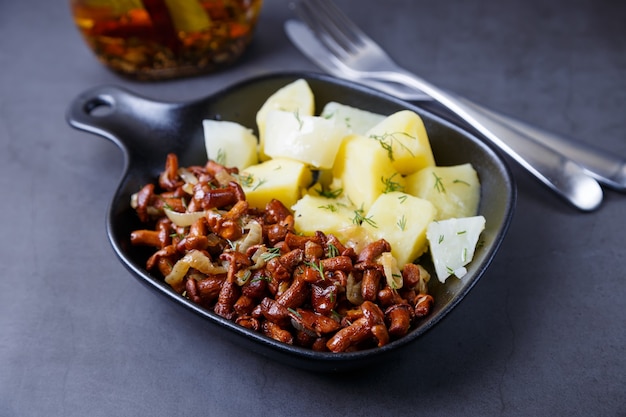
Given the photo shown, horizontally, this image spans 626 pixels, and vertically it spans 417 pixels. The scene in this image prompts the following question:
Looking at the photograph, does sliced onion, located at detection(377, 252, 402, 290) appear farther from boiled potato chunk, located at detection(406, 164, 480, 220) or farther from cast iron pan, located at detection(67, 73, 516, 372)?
boiled potato chunk, located at detection(406, 164, 480, 220)

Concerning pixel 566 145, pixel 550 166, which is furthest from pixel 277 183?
pixel 566 145

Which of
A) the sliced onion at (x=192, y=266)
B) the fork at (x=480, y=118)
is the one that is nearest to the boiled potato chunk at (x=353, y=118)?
the fork at (x=480, y=118)

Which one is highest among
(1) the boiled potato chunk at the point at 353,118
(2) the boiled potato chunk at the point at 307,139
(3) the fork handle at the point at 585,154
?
(2) the boiled potato chunk at the point at 307,139

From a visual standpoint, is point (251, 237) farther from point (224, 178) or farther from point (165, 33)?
point (165, 33)

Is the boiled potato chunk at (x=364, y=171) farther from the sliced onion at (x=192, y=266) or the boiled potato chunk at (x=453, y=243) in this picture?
the sliced onion at (x=192, y=266)

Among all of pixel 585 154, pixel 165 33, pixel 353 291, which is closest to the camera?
pixel 353 291

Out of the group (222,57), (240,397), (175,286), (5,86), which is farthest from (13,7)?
(240,397)
